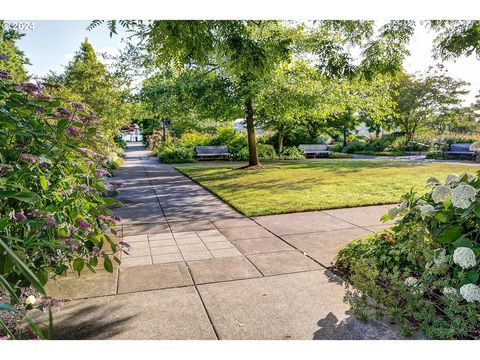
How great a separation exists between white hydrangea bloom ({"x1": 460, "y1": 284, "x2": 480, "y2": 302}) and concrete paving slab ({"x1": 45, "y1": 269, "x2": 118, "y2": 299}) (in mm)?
2654

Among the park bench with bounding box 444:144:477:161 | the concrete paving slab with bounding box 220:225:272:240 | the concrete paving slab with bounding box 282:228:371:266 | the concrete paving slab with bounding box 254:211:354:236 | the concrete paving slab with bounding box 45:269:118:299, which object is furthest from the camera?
the park bench with bounding box 444:144:477:161

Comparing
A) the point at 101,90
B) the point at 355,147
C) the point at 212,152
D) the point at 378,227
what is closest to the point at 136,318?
the point at 378,227

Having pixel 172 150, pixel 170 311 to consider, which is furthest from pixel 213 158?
pixel 170 311

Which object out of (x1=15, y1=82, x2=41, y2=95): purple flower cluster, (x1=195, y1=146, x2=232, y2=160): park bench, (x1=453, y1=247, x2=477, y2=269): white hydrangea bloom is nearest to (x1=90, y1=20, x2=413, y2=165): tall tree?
(x1=15, y1=82, x2=41, y2=95): purple flower cluster

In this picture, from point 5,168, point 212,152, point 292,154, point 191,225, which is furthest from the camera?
point 292,154

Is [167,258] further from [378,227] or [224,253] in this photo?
[378,227]

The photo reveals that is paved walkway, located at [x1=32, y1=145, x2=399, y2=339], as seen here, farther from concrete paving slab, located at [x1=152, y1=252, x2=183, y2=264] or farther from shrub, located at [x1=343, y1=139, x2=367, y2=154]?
shrub, located at [x1=343, y1=139, x2=367, y2=154]

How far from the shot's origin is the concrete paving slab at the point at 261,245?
4.33m

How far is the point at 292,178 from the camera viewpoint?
36.8 ft

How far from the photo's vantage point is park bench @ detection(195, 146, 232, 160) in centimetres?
1947

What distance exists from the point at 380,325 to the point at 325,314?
0.38m

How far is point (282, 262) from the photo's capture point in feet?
12.8

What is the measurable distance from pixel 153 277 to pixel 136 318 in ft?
2.66
